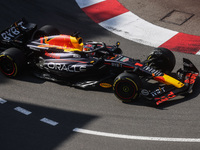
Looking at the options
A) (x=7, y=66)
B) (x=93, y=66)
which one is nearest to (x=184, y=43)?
(x=93, y=66)

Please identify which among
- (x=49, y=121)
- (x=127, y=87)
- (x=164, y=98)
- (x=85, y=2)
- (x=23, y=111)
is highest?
(x=85, y=2)

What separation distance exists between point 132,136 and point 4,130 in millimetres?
2917

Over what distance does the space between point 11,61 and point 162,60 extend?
418cm

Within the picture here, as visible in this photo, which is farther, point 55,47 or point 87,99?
point 55,47

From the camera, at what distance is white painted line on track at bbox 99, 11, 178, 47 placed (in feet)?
37.5

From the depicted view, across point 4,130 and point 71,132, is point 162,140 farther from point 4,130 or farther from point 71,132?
point 4,130

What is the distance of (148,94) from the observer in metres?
7.89

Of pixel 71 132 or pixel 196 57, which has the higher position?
pixel 196 57

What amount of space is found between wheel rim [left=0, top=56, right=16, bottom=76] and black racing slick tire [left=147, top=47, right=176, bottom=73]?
382 centimetres

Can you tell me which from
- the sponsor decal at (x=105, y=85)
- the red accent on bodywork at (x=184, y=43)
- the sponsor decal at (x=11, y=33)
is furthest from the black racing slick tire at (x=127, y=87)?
the sponsor decal at (x=11, y=33)

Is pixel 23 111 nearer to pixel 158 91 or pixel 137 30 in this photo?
pixel 158 91

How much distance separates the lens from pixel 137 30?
12.0 m

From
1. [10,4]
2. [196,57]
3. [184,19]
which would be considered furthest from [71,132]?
[10,4]

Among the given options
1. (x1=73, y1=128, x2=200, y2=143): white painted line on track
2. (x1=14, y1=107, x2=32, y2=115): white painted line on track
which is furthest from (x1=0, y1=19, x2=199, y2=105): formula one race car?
(x1=14, y1=107, x2=32, y2=115): white painted line on track
